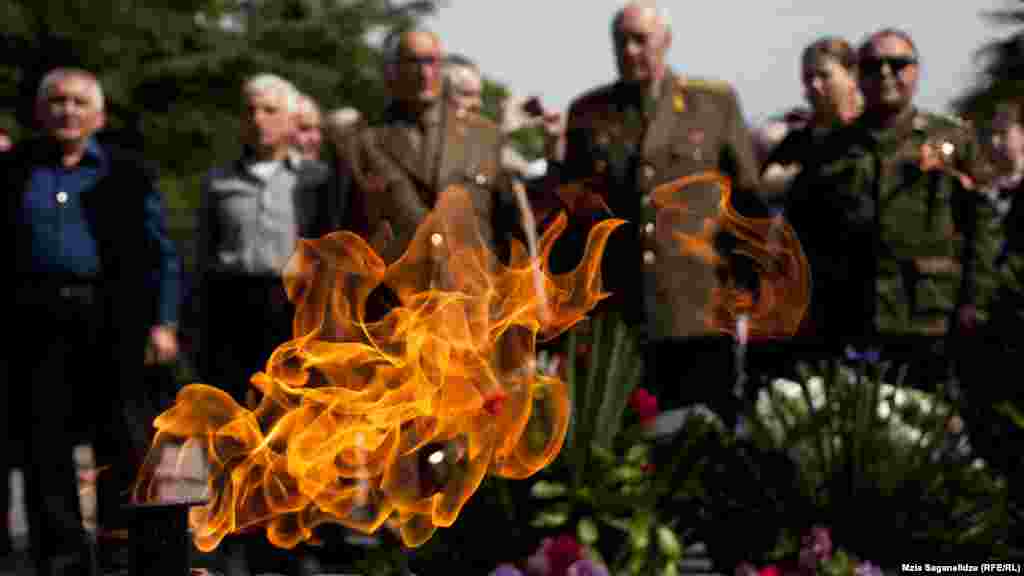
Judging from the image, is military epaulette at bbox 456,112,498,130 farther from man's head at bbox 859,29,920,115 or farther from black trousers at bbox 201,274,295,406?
man's head at bbox 859,29,920,115

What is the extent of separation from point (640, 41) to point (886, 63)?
925 mm

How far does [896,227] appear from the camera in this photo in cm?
715

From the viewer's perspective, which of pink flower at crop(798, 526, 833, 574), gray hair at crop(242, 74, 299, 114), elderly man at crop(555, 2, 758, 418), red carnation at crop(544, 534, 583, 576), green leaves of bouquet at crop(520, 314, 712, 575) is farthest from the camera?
gray hair at crop(242, 74, 299, 114)

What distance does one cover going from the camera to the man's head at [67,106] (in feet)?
25.5

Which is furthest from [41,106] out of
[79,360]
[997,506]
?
[997,506]

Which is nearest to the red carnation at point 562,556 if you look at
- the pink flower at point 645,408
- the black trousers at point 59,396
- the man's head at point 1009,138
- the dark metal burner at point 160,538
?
the pink flower at point 645,408

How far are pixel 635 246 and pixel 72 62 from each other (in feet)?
105

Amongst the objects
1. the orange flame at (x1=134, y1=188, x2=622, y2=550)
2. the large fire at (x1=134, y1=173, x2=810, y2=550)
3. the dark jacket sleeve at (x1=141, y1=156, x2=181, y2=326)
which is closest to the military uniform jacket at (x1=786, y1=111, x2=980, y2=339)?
the large fire at (x1=134, y1=173, x2=810, y2=550)

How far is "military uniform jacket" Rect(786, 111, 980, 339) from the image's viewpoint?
279 inches

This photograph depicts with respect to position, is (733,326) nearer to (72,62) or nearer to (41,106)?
(41,106)

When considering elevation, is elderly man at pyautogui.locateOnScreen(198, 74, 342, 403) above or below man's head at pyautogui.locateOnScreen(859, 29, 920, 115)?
below

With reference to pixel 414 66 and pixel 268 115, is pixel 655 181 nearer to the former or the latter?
pixel 414 66

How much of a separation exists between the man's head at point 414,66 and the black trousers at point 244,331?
1.04 metres

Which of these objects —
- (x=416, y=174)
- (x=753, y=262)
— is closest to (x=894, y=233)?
(x=753, y=262)
